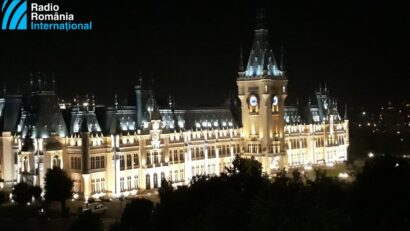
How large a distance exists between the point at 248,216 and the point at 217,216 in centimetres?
189

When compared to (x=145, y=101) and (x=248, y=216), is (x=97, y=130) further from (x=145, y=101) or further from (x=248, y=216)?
(x=248, y=216)

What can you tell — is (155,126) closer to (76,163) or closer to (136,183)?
(136,183)

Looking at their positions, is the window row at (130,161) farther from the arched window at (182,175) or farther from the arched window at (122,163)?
the arched window at (182,175)

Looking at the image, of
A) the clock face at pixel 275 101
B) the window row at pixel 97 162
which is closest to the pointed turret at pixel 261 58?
the clock face at pixel 275 101

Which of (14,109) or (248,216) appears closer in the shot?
(248,216)

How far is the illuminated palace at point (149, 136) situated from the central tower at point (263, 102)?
0.14 metres

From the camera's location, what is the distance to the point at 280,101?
9381 cm

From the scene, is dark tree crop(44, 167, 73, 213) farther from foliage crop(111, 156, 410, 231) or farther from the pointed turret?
the pointed turret

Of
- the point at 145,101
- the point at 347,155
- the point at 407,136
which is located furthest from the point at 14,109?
the point at 407,136

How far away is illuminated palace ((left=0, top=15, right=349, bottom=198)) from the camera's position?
71.1 metres

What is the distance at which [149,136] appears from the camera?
78.2m

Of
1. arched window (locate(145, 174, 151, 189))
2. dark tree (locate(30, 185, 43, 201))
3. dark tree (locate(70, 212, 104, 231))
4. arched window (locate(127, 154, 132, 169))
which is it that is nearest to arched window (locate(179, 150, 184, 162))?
arched window (locate(145, 174, 151, 189))

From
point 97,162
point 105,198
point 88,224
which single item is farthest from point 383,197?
point 97,162

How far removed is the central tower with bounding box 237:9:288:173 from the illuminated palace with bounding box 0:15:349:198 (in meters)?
0.14
